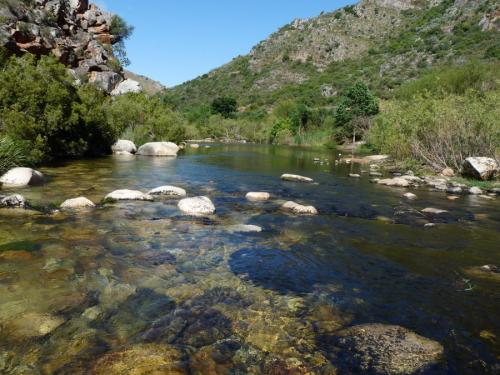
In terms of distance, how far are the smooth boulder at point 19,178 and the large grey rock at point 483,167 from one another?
2061 cm

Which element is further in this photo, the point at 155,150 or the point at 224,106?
the point at 224,106

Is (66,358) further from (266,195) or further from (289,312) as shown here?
(266,195)

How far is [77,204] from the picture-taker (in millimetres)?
11055

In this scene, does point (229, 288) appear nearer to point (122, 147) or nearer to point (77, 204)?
point (77, 204)

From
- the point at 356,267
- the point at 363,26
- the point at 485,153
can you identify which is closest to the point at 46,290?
the point at 356,267

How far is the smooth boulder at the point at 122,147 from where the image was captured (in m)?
31.5

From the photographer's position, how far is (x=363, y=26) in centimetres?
11306

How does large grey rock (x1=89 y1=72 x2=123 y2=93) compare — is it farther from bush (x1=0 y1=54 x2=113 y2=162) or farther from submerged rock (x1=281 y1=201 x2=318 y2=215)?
submerged rock (x1=281 y1=201 x2=318 y2=215)

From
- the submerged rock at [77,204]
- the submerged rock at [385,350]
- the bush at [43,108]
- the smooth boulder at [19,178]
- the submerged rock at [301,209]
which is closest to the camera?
the submerged rock at [385,350]

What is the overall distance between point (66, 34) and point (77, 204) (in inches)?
1638

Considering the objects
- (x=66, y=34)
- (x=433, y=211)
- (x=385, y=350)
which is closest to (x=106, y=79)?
(x=66, y=34)

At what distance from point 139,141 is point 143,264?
31.3 m

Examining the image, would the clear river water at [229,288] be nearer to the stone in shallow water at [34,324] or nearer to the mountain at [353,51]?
the stone in shallow water at [34,324]

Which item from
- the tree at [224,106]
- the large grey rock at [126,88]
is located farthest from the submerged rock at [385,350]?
the tree at [224,106]
